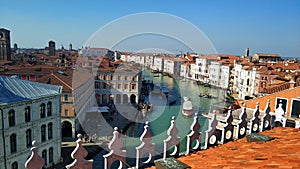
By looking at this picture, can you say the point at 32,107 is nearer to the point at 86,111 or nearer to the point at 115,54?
the point at 86,111

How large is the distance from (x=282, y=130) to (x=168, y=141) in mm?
2817

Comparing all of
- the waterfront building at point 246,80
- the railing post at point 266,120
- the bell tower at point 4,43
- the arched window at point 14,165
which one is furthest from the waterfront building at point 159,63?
the railing post at point 266,120

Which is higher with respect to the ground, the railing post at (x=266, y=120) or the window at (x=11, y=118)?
the railing post at (x=266, y=120)

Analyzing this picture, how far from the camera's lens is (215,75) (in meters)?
53.0

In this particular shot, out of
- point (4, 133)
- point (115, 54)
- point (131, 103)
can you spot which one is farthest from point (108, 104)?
point (115, 54)

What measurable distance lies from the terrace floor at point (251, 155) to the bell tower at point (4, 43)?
48.5 metres

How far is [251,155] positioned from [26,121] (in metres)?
11.4

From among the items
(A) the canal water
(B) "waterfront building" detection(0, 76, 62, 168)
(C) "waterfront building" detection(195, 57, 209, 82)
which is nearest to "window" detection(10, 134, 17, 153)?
(B) "waterfront building" detection(0, 76, 62, 168)

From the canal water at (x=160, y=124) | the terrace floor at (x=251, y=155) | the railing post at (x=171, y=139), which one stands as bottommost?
the canal water at (x=160, y=124)

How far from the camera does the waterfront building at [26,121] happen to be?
11.0 metres

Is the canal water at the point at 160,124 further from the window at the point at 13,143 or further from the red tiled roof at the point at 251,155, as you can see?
the red tiled roof at the point at 251,155

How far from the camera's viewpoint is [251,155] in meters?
3.21

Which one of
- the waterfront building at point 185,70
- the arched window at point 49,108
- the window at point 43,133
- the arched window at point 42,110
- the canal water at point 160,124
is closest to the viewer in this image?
the arched window at point 42,110

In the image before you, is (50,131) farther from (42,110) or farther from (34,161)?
(34,161)
